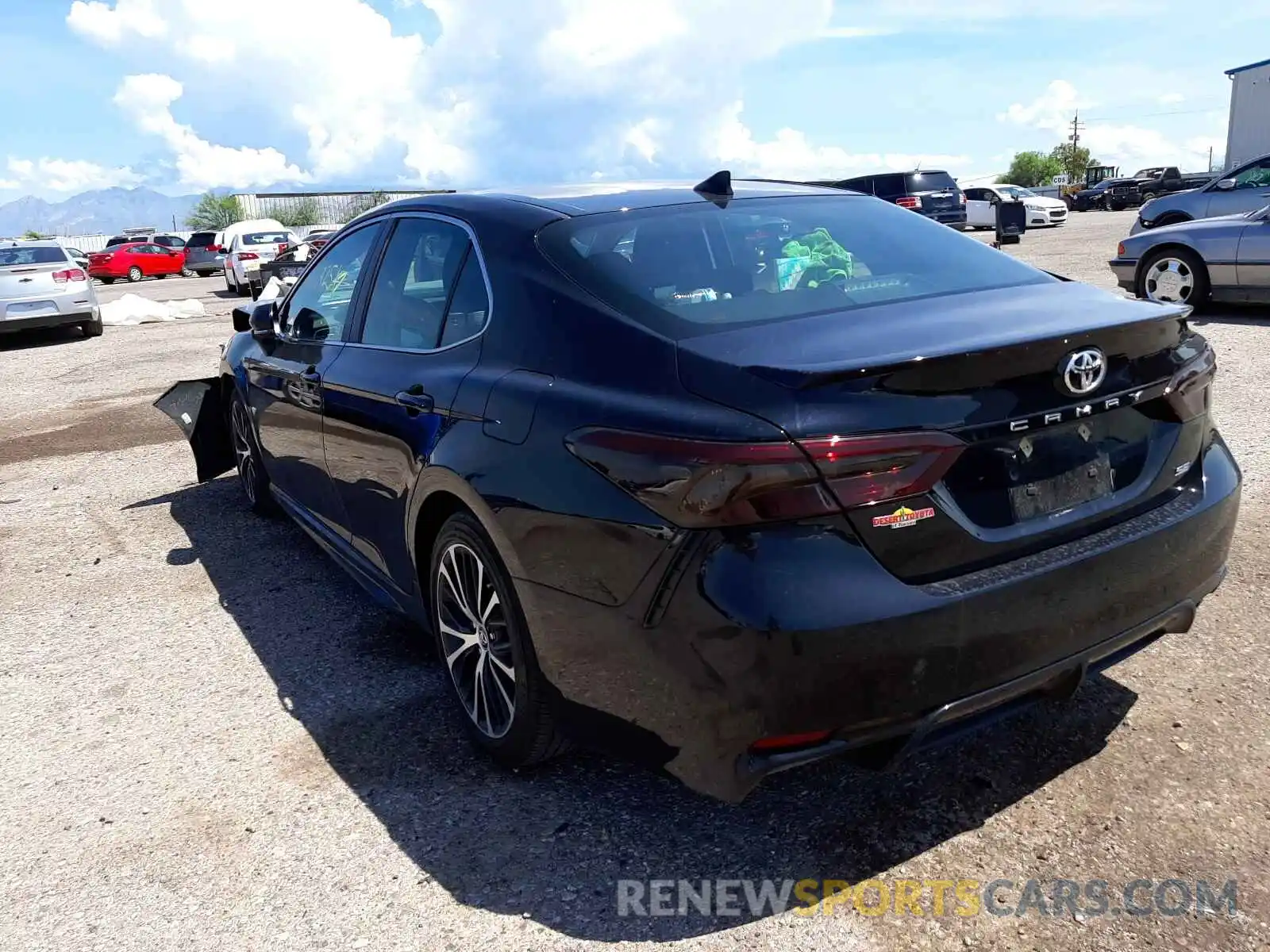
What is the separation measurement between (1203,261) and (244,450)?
30.4 feet

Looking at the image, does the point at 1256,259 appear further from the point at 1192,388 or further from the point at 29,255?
the point at 29,255

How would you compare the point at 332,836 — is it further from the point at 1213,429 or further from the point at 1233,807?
the point at 1213,429

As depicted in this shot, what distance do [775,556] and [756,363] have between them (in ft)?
1.50

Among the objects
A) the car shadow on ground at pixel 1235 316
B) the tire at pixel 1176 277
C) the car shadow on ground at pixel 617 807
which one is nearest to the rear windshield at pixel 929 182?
the car shadow on ground at pixel 1235 316

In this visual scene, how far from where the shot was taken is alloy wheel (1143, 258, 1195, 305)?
10633 mm

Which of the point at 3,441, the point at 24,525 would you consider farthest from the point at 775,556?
the point at 3,441

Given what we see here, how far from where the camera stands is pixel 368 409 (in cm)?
364

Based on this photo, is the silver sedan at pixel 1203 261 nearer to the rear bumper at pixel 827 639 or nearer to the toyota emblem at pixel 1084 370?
the toyota emblem at pixel 1084 370

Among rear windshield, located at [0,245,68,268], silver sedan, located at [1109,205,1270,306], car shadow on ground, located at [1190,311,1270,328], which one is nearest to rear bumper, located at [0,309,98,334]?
rear windshield, located at [0,245,68,268]

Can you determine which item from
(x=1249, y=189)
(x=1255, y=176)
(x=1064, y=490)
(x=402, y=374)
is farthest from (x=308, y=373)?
(x=1255, y=176)

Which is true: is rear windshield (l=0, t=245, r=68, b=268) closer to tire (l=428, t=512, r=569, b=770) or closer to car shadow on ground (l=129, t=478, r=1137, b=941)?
car shadow on ground (l=129, t=478, r=1137, b=941)

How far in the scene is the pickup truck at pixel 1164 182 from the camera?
4509cm

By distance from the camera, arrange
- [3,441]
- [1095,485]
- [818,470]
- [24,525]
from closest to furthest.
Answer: [818,470]
[1095,485]
[24,525]
[3,441]

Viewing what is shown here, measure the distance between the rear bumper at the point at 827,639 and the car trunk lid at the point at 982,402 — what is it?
87 mm
